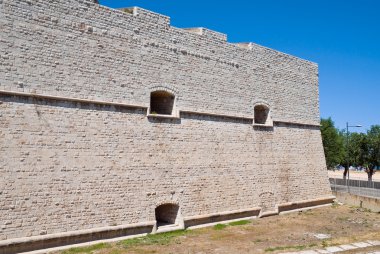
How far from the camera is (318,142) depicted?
2047 cm

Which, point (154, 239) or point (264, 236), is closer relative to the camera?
point (154, 239)

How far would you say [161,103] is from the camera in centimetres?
1398

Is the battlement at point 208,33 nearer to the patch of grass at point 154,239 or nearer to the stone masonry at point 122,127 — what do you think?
the stone masonry at point 122,127

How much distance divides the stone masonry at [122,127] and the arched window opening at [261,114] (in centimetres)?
19

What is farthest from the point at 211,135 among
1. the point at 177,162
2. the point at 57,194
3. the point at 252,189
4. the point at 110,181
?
the point at 57,194

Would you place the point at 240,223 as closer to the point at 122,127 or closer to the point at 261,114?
the point at 261,114

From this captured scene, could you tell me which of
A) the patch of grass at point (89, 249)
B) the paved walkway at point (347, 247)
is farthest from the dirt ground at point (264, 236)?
the paved walkway at point (347, 247)

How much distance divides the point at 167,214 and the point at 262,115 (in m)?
Result: 6.89

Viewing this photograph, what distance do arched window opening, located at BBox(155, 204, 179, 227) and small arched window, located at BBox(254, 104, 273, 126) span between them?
621cm

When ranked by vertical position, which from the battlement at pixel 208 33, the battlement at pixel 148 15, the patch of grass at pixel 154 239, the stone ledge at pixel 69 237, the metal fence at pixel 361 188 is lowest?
the patch of grass at pixel 154 239

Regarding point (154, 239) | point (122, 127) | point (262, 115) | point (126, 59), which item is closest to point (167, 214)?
point (154, 239)

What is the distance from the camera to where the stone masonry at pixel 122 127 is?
9.91 metres

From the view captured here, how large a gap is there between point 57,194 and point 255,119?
9.92 metres

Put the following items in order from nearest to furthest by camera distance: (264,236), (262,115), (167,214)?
1. (264,236)
2. (167,214)
3. (262,115)
